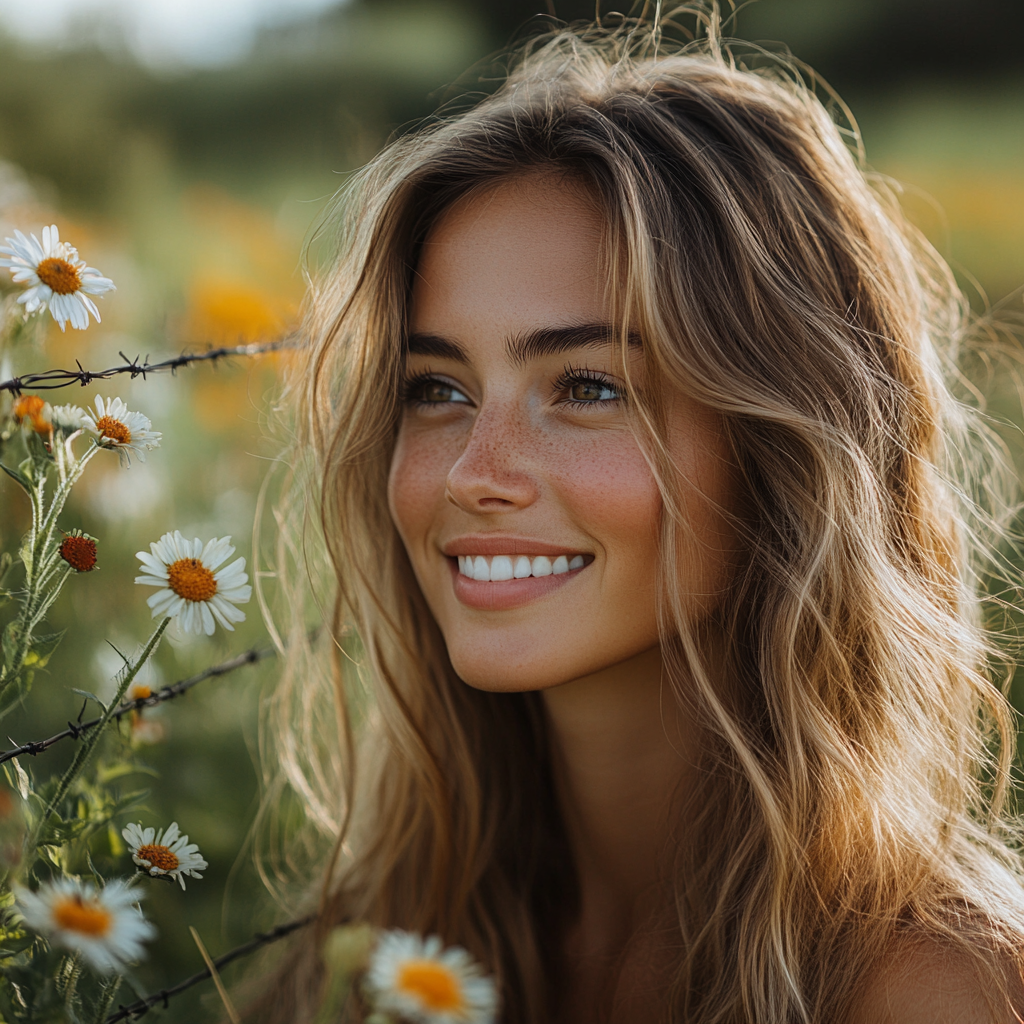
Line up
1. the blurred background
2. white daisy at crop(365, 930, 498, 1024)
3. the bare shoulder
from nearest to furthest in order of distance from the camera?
white daisy at crop(365, 930, 498, 1024) → the bare shoulder → the blurred background

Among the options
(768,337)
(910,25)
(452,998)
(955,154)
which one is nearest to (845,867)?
(768,337)

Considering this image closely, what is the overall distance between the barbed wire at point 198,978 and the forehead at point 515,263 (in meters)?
0.91

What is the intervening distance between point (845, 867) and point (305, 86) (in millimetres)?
3831

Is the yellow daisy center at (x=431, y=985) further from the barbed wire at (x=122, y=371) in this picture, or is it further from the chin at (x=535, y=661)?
the chin at (x=535, y=661)

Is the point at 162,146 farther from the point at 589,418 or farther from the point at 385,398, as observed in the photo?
the point at 589,418

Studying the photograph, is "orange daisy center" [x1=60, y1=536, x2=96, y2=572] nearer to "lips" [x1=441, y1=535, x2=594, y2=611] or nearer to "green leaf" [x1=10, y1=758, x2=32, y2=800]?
"green leaf" [x1=10, y1=758, x2=32, y2=800]

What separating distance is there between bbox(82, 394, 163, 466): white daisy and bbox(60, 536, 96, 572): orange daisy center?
9 centimetres

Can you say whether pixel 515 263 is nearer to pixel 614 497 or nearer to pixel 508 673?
pixel 614 497

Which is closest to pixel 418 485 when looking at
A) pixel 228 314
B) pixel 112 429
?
pixel 112 429

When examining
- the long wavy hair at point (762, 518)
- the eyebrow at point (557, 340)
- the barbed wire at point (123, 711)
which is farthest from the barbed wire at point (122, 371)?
the eyebrow at point (557, 340)

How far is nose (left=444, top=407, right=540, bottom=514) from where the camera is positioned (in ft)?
4.16

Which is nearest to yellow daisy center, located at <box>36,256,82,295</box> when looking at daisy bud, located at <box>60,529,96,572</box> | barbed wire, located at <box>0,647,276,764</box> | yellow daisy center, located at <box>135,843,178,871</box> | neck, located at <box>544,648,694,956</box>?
daisy bud, located at <box>60,529,96,572</box>

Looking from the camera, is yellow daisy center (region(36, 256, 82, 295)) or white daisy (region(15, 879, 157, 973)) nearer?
white daisy (region(15, 879, 157, 973))

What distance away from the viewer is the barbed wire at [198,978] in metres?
0.97
